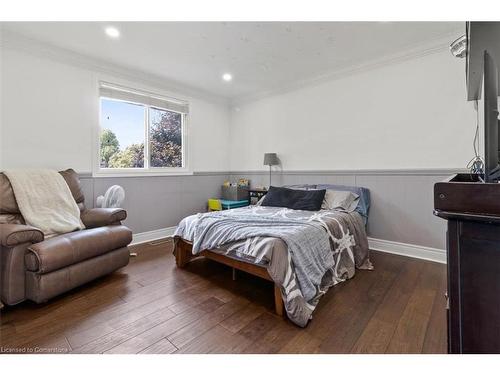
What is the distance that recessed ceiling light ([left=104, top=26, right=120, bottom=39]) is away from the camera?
7.86ft

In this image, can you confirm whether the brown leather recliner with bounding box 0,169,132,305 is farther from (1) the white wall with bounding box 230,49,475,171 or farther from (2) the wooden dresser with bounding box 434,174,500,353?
(1) the white wall with bounding box 230,49,475,171

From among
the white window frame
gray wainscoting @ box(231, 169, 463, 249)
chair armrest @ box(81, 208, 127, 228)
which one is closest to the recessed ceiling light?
the white window frame

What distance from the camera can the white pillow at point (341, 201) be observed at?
9.62ft

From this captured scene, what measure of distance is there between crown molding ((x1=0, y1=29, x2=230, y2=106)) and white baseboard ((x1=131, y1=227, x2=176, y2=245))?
2.20 meters

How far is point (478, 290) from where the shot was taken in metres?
0.75

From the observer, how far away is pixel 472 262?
761mm

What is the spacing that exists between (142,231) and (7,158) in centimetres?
169

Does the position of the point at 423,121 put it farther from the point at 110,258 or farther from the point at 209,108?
the point at 110,258

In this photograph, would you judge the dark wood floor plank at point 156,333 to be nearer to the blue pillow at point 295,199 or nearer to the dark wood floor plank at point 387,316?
the dark wood floor plank at point 387,316

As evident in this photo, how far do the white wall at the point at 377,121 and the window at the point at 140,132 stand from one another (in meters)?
1.41

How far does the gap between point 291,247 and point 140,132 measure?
2968mm

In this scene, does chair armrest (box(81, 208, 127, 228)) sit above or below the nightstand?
below
